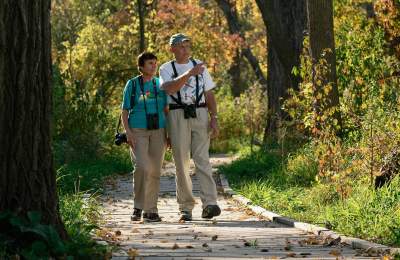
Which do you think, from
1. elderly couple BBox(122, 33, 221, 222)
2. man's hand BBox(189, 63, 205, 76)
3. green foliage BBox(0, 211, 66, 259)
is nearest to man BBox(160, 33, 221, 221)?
elderly couple BBox(122, 33, 221, 222)

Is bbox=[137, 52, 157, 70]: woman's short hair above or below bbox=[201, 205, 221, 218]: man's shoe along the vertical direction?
above

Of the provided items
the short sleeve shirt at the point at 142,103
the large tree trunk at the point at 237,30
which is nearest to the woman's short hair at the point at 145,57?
the short sleeve shirt at the point at 142,103

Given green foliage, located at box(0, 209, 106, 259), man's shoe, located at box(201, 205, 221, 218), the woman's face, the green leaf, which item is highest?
the woman's face

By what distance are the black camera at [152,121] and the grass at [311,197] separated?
2006 millimetres

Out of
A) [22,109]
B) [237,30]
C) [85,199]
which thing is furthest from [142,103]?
[237,30]

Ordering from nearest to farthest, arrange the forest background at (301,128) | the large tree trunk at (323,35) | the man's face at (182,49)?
1. the forest background at (301,128)
2. the man's face at (182,49)
3. the large tree trunk at (323,35)

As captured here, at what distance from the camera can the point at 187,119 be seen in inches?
471

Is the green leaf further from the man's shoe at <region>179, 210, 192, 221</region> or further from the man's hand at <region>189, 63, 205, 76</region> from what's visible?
the man's shoe at <region>179, 210, 192, 221</region>

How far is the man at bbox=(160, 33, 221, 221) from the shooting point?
39.1 ft

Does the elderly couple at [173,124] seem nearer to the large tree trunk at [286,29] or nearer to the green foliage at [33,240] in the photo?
the green foliage at [33,240]

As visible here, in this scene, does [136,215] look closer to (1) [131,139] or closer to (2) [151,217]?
(2) [151,217]

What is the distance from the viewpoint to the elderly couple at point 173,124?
1195 centimetres

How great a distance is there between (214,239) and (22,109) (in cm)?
267

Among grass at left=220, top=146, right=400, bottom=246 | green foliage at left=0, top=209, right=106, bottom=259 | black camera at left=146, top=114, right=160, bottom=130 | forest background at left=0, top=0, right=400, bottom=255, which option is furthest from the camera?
black camera at left=146, top=114, right=160, bottom=130
